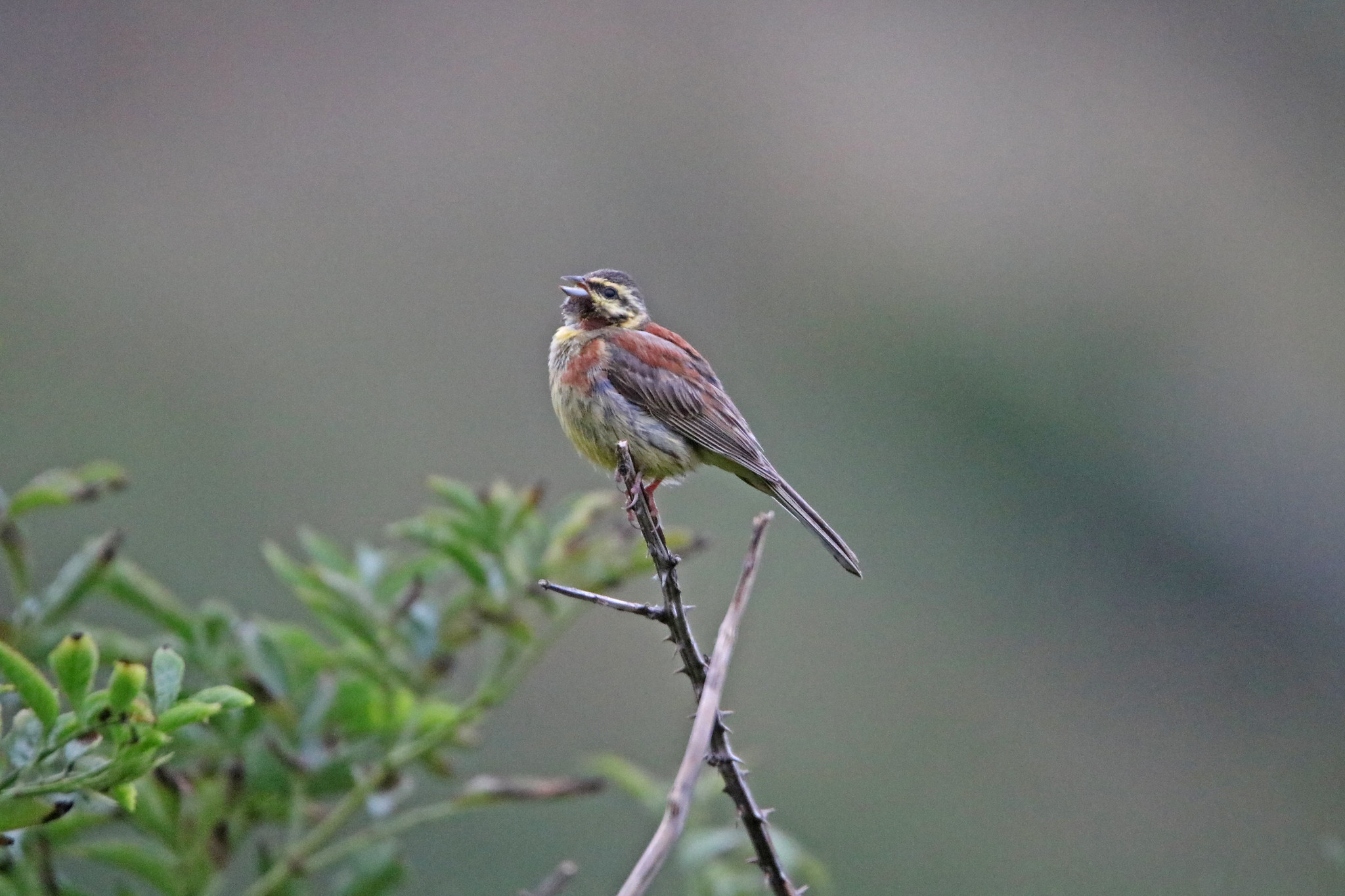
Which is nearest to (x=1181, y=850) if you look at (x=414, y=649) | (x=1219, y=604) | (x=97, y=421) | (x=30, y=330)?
(x=1219, y=604)

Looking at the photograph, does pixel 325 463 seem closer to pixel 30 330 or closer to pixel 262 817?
pixel 30 330

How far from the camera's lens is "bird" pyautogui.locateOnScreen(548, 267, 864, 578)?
12.4 ft

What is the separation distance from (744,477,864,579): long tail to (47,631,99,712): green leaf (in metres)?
1.60

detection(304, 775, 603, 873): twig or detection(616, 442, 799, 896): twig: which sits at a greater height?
detection(616, 442, 799, 896): twig

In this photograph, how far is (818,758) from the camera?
6.77m

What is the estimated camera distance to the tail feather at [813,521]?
10.1 feet

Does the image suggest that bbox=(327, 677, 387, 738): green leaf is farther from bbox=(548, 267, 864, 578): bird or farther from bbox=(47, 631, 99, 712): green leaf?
bbox=(548, 267, 864, 578): bird

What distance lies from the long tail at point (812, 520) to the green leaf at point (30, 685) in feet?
5.40

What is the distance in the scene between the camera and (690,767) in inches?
47.0

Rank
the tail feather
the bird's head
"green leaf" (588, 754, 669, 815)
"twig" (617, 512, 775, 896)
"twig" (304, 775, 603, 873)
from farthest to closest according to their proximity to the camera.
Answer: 1. the bird's head
2. the tail feather
3. "green leaf" (588, 754, 669, 815)
4. "twig" (304, 775, 603, 873)
5. "twig" (617, 512, 775, 896)

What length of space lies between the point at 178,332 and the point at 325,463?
4.23 ft

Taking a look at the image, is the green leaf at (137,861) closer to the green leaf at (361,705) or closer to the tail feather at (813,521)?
the green leaf at (361,705)

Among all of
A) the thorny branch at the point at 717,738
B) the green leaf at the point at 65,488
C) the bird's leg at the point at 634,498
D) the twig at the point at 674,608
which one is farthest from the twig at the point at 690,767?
the green leaf at the point at 65,488

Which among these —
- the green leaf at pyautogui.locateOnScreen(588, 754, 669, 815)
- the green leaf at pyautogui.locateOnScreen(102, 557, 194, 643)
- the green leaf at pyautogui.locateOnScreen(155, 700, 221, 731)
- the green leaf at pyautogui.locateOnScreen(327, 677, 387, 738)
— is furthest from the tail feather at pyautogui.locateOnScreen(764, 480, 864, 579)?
the green leaf at pyautogui.locateOnScreen(155, 700, 221, 731)
